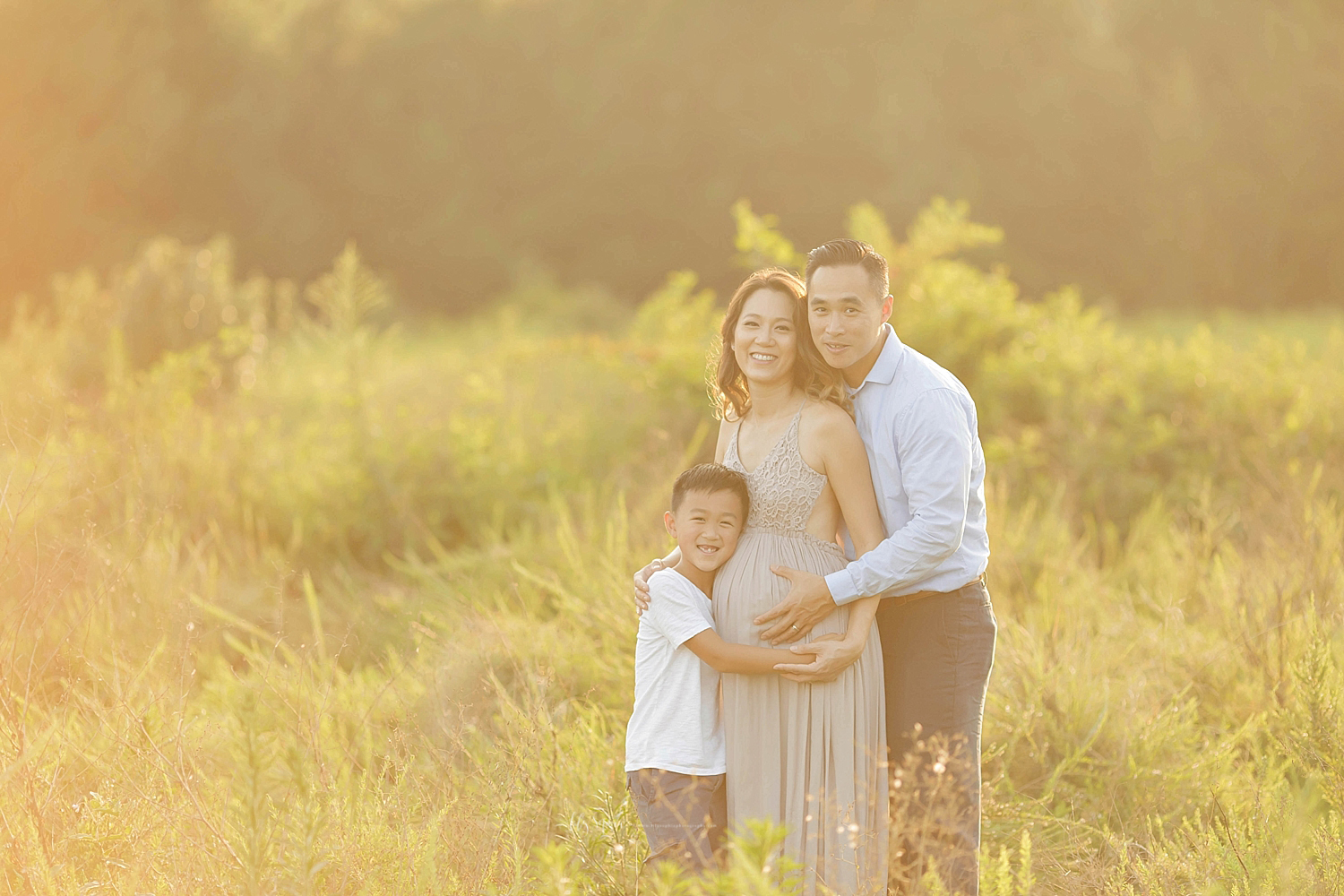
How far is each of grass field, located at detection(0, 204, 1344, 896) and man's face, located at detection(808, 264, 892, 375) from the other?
1.42m

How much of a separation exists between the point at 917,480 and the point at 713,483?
58 cm

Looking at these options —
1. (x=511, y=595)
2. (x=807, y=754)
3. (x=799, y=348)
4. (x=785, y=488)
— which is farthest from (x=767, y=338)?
(x=511, y=595)

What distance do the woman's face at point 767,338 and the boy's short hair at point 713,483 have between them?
305 mm

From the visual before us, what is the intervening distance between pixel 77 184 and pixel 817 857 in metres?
24.3

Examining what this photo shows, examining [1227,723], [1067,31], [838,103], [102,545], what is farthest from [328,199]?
[1227,723]

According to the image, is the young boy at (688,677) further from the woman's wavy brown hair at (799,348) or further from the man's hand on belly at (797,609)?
the woman's wavy brown hair at (799,348)

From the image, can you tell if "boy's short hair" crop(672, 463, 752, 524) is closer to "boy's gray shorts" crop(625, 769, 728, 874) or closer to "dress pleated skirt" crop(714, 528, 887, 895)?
"dress pleated skirt" crop(714, 528, 887, 895)

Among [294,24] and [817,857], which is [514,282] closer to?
[294,24]

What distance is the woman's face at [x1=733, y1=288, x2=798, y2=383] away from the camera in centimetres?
331

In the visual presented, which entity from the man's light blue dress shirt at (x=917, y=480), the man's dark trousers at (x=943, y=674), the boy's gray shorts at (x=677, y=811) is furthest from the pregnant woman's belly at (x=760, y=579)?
the boy's gray shorts at (x=677, y=811)

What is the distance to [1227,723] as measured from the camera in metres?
4.62

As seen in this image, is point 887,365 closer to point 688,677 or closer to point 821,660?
point 821,660

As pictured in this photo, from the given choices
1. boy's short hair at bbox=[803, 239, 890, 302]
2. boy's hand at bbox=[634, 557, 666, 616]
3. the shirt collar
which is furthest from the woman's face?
boy's hand at bbox=[634, 557, 666, 616]

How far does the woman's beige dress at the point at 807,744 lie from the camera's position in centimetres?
306
